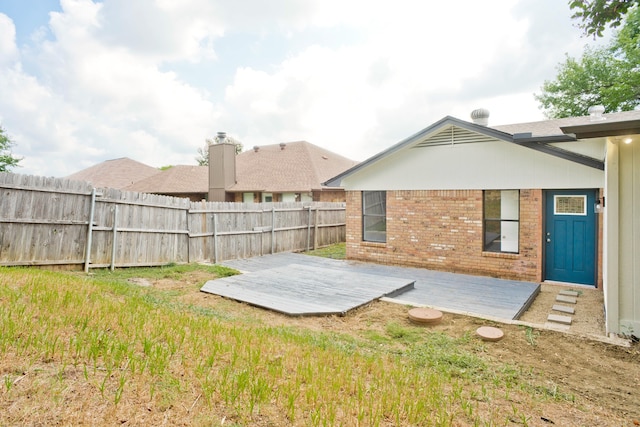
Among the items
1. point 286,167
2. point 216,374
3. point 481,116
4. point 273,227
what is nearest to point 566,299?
point 481,116

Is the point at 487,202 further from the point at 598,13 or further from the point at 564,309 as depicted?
the point at 598,13

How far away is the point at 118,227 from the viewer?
9.75 meters

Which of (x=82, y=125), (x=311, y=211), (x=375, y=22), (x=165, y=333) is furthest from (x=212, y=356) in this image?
(x=82, y=125)

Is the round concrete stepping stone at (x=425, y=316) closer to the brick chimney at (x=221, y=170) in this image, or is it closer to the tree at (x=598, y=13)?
the tree at (x=598, y=13)

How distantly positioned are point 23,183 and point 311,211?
1011 cm

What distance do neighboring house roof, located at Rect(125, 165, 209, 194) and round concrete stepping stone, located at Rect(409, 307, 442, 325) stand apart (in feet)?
75.0

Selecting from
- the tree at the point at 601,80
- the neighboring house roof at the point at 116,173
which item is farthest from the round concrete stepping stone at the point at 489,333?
the neighboring house roof at the point at 116,173

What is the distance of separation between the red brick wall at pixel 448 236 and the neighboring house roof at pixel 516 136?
3.88ft

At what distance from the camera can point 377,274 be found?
33.3 ft

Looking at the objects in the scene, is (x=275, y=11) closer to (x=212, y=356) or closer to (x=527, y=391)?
(x=212, y=356)

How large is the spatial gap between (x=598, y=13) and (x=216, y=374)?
8.96 m

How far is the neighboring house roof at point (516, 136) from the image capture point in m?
8.55

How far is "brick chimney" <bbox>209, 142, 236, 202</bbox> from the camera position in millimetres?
24703

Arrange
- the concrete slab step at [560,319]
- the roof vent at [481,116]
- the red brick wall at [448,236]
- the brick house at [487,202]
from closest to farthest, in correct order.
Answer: the concrete slab step at [560,319] → the brick house at [487,202] → the red brick wall at [448,236] → the roof vent at [481,116]
